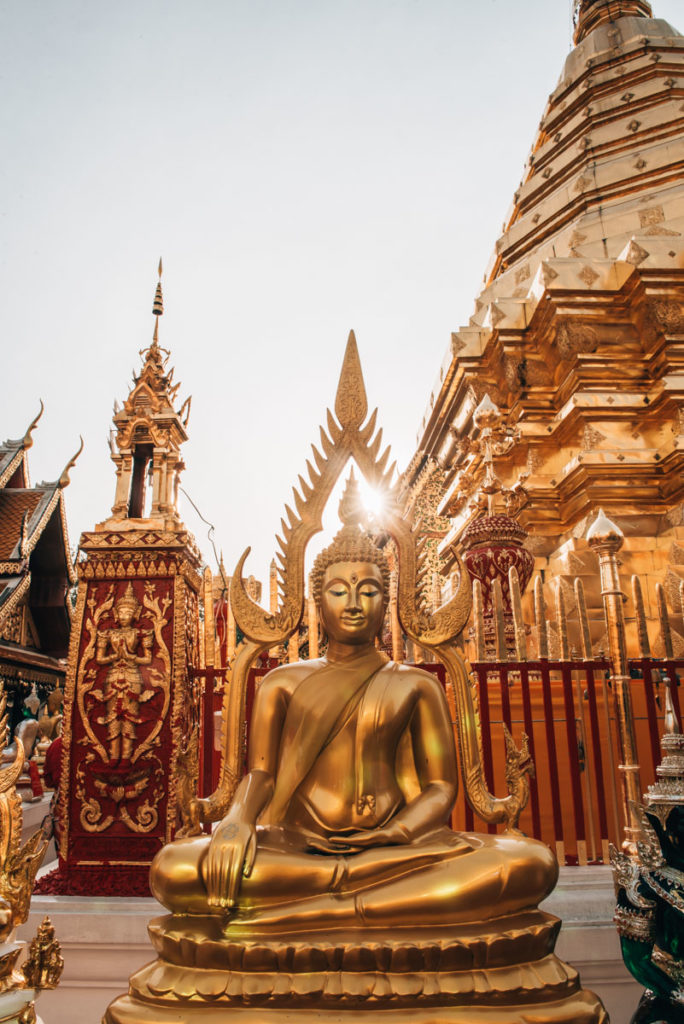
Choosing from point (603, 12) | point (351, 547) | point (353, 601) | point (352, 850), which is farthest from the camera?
point (603, 12)

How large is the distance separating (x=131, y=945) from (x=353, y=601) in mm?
1769

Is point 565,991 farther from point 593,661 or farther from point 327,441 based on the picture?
point 327,441

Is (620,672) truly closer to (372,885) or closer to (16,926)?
(372,885)

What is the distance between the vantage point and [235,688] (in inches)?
110

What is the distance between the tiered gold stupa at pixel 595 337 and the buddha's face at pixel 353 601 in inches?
119

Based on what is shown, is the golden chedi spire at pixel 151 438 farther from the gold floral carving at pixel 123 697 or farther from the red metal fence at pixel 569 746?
the red metal fence at pixel 569 746

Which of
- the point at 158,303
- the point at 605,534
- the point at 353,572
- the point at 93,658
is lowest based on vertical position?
the point at 93,658

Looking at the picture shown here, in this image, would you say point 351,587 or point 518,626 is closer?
point 351,587

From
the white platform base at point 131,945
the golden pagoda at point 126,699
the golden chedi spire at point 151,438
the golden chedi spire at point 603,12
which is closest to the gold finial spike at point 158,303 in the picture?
the golden chedi spire at point 151,438

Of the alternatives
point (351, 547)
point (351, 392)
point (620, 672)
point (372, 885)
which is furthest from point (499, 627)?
point (372, 885)

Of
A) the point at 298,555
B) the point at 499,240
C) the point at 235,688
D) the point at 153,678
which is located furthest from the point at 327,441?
the point at 499,240

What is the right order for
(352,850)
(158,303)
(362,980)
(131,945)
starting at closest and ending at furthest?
(362,980)
(352,850)
(131,945)
(158,303)

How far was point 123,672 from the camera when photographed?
3.64m

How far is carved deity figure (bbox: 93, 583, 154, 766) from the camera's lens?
355cm
